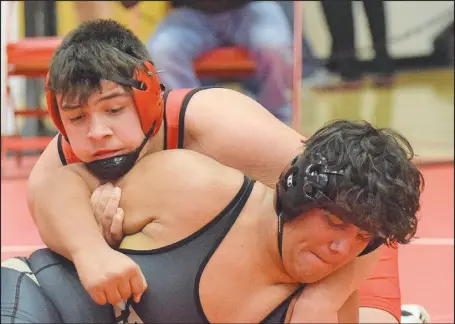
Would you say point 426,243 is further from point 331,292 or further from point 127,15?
point 127,15

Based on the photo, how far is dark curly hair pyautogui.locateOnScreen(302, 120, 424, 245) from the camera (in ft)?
3.36

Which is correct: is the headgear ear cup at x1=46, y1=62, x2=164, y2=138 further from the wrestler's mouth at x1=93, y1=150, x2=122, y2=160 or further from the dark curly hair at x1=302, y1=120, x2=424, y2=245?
the dark curly hair at x1=302, y1=120, x2=424, y2=245

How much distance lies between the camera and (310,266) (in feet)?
3.49

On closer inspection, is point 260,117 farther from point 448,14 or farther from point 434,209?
point 448,14

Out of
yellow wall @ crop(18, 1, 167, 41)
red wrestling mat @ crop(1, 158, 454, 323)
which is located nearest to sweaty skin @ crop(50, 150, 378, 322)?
red wrestling mat @ crop(1, 158, 454, 323)

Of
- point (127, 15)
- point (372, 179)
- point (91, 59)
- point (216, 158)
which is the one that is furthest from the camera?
point (127, 15)

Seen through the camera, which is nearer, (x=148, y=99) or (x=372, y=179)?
(x=372, y=179)

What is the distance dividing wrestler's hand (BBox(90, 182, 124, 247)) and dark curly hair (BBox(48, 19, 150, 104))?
0.15 meters

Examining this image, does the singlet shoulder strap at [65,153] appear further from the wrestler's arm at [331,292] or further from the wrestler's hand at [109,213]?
the wrestler's arm at [331,292]

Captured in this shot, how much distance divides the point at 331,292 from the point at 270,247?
0.11 m

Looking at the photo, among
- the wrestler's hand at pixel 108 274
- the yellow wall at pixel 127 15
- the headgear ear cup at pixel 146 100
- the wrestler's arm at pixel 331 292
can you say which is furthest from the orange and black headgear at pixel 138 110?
the yellow wall at pixel 127 15

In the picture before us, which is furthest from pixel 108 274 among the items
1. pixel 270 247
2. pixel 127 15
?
pixel 127 15

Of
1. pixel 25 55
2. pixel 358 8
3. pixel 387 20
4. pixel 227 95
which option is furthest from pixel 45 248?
pixel 387 20

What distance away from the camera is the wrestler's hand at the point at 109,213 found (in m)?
1.13
